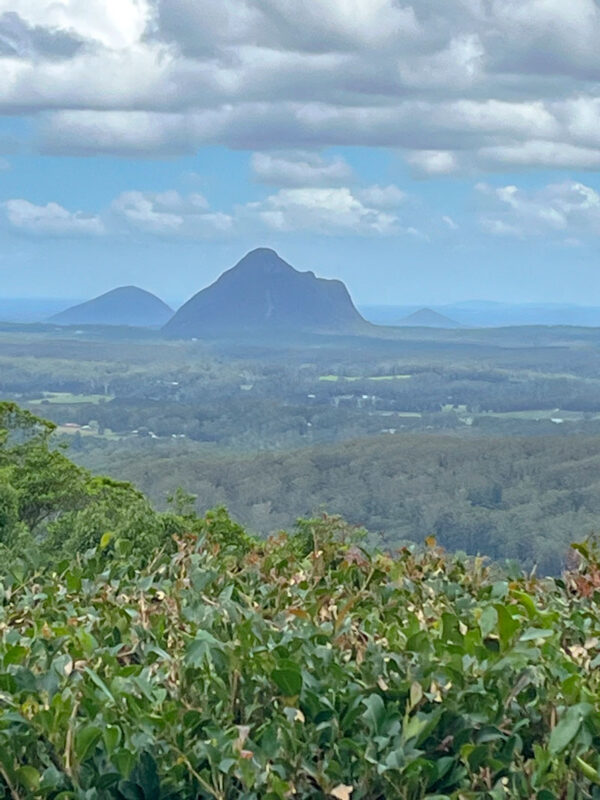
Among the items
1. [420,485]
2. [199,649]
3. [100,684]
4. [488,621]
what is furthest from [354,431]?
[100,684]

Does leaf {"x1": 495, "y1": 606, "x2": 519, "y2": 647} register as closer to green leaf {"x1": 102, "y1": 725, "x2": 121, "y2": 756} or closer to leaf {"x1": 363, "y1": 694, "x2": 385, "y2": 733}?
leaf {"x1": 363, "y1": 694, "x2": 385, "y2": 733}

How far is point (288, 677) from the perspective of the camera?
8.13 feet

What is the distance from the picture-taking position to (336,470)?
246 feet

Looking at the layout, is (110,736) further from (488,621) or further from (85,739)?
(488,621)

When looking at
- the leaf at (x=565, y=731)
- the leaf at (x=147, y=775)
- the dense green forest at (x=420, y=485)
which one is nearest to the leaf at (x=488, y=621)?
the leaf at (x=565, y=731)

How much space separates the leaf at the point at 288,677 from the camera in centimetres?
247

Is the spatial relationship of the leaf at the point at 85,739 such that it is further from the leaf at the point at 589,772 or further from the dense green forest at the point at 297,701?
the leaf at the point at 589,772

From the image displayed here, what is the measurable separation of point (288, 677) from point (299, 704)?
0.08 metres

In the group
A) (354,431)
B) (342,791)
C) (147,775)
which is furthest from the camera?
(354,431)

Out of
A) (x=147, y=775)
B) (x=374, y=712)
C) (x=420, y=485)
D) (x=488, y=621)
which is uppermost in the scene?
(x=488, y=621)

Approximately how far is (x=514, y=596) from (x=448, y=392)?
466 feet

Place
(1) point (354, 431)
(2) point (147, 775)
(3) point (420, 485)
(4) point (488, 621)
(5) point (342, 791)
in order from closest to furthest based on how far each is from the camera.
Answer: (5) point (342, 791) → (2) point (147, 775) → (4) point (488, 621) → (3) point (420, 485) → (1) point (354, 431)

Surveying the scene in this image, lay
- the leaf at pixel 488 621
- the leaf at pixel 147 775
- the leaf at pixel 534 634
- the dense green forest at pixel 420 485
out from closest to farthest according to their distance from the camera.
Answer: the leaf at pixel 147 775 → the leaf at pixel 534 634 → the leaf at pixel 488 621 → the dense green forest at pixel 420 485

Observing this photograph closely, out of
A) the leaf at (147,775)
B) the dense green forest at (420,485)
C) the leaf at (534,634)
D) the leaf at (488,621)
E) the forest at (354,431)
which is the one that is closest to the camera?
the leaf at (147,775)
